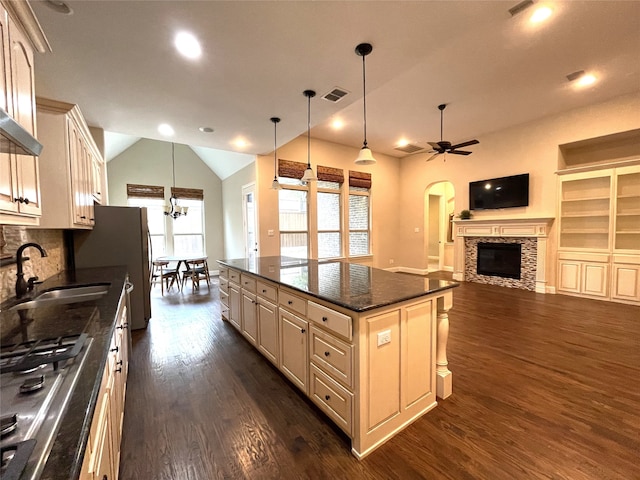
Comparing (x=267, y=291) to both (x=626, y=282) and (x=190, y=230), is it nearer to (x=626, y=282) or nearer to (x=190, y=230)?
(x=626, y=282)

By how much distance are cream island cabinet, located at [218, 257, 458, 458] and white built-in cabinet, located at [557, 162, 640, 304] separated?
15.0 feet

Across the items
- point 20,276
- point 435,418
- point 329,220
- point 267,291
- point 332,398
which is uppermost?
point 329,220

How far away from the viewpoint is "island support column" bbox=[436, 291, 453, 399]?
201 centimetres

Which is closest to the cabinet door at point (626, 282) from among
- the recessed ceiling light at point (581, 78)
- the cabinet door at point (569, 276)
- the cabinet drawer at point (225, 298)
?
the cabinet door at point (569, 276)

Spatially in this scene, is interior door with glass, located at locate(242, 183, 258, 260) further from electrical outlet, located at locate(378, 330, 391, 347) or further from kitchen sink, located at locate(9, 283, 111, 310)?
electrical outlet, located at locate(378, 330, 391, 347)

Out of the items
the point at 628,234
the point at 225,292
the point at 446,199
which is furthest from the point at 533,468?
the point at 446,199

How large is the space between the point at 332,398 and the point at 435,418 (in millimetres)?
767

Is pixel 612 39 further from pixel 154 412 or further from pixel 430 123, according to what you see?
pixel 154 412

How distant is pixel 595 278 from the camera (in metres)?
4.63

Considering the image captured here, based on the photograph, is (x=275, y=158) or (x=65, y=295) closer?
(x=65, y=295)

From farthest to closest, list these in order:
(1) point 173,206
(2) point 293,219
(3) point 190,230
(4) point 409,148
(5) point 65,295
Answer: (3) point 190,230 → (4) point 409,148 → (1) point 173,206 → (2) point 293,219 → (5) point 65,295

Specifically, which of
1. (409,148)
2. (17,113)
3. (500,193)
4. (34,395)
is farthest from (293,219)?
(34,395)

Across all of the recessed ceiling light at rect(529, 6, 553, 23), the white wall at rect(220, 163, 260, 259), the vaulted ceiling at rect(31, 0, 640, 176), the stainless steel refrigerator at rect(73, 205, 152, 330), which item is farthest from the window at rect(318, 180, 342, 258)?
the recessed ceiling light at rect(529, 6, 553, 23)

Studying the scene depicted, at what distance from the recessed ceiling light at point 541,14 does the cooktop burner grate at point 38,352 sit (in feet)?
13.6
